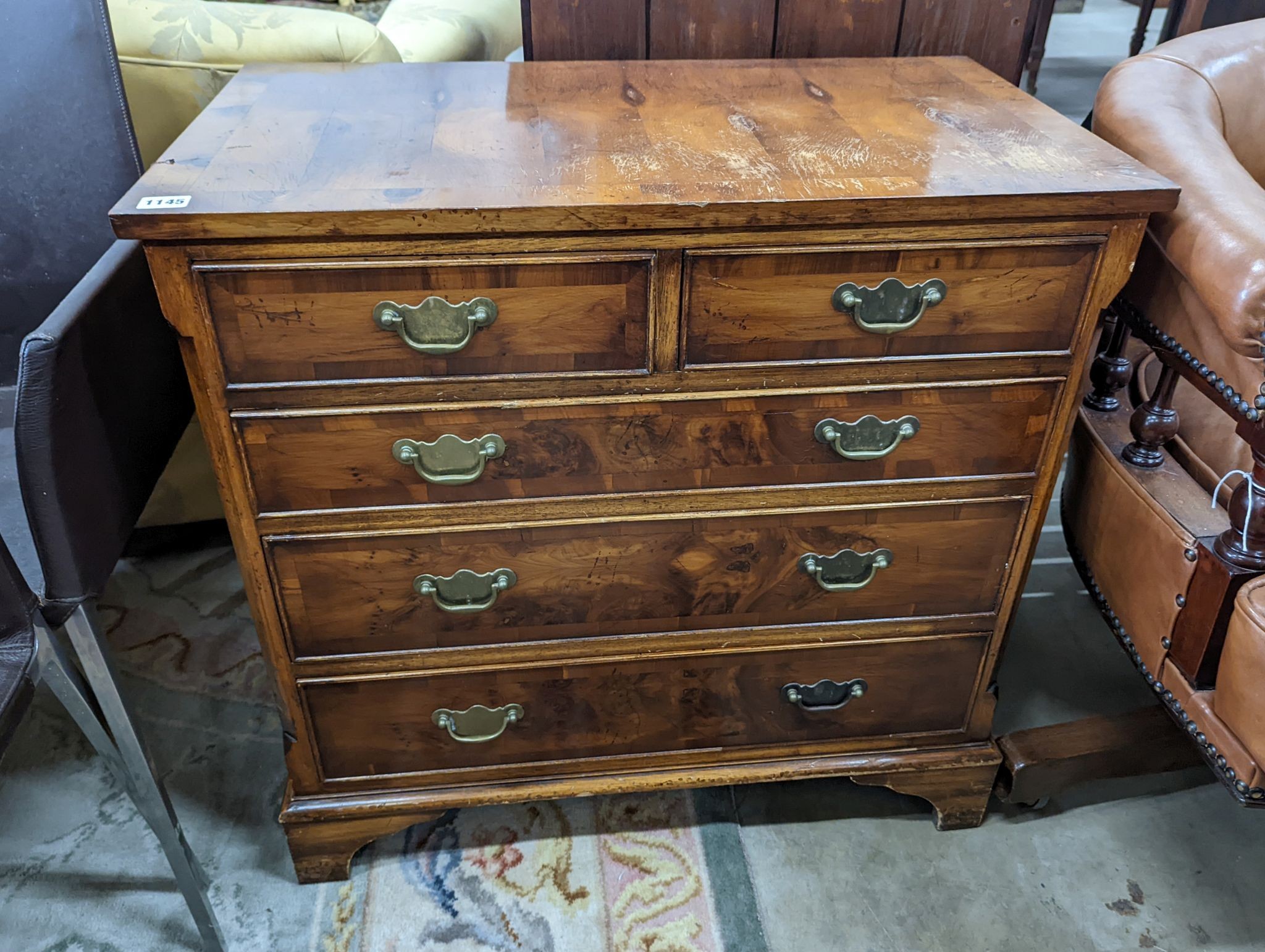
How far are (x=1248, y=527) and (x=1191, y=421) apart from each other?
0.90 ft

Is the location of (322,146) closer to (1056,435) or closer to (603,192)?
(603,192)

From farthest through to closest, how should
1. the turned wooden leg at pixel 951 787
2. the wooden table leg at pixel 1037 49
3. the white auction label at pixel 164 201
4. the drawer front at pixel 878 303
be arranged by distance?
the wooden table leg at pixel 1037 49, the turned wooden leg at pixel 951 787, the drawer front at pixel 878 303, the white auction label at pixel 164 201

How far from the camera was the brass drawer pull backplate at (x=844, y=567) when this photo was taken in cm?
111

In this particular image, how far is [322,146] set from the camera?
94 cm

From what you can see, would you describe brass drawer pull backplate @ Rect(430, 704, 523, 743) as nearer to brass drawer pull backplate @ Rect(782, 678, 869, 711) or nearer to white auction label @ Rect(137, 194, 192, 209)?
brass drawer pull backplate @ Rect(782, 678, 869, 711)

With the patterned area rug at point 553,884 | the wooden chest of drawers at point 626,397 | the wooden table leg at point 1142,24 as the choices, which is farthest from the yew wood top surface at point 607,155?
the wooden table leg at point 1142,24

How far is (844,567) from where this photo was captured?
112cm

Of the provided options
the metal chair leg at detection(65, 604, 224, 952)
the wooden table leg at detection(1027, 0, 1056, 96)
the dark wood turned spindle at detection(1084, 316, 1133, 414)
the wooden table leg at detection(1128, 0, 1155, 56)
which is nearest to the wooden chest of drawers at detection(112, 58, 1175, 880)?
the metal chair leg at detection(65, 604, 224, 952)

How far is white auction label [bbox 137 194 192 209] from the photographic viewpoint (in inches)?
31.8

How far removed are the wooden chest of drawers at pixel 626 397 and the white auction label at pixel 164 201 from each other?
0.4 inches

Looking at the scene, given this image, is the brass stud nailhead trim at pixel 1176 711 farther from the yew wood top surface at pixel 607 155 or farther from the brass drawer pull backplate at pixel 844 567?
the yew wood top surface at pixel 607 155

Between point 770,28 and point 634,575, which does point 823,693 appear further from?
point 770,28

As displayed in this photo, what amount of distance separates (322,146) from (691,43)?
2.04 ft

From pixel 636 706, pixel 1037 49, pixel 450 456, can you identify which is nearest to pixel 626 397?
pixel 450 456
